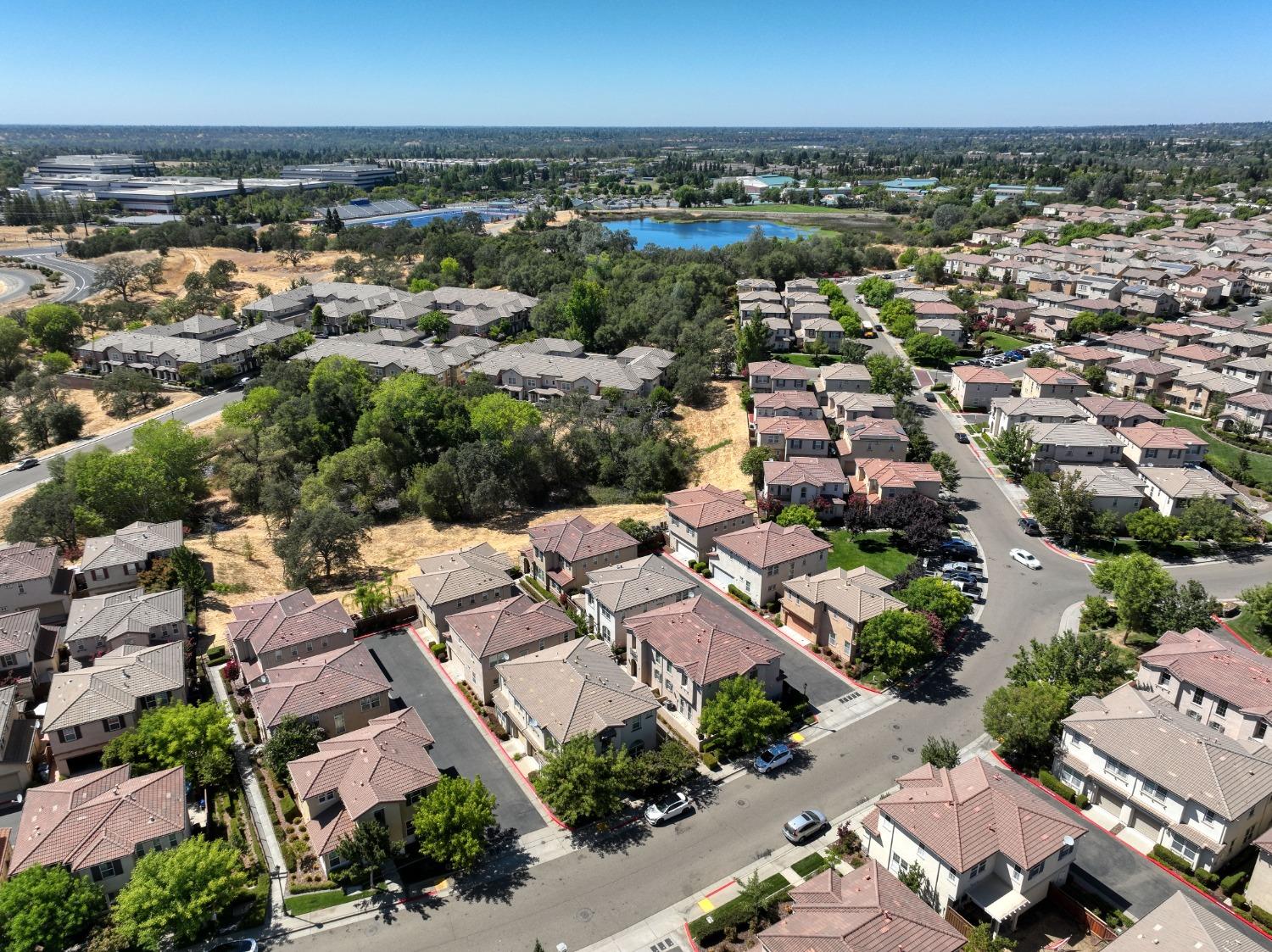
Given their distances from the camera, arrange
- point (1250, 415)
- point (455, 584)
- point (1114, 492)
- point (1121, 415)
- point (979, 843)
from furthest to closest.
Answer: point (1250, 415) < point (1121, 415) < point (1114, 492) < point (455, 584) < point (979, 843)

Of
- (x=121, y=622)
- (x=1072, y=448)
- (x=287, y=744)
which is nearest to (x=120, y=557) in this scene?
(x=121, y=622)

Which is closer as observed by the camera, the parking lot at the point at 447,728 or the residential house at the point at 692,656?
the parking lot at the point at 447,728

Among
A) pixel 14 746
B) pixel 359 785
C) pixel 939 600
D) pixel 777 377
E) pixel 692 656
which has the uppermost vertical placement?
pixel 777 377

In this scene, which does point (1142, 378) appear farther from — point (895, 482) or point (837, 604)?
point (837, 604)

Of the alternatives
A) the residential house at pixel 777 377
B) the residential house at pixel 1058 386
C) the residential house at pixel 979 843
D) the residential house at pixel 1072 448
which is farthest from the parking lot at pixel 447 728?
the residential house at pixel 1058 386

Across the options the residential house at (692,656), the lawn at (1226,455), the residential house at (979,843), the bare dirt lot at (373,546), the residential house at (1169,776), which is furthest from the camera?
the lawn at (1226,455)

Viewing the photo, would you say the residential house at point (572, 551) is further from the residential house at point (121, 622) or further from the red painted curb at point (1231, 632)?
the red painted curb at point (1231, 632)
